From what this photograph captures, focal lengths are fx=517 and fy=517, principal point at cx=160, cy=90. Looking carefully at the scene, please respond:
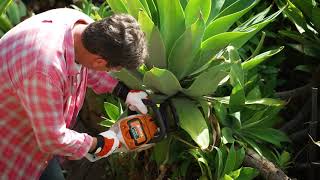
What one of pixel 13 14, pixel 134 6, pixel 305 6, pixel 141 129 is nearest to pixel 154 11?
pixel 134 6

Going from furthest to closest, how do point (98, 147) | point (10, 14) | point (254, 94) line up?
1. point (10, 14)
2. point (254, 94)
3. point (98, 147)

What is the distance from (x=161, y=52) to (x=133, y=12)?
0.23 m

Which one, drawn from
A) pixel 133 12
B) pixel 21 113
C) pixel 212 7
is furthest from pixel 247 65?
pixel 21 113

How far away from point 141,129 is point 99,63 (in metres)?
0.37

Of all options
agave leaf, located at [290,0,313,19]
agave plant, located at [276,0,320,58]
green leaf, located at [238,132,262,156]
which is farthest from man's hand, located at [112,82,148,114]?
agave leaf, located at [290,0,313,19]

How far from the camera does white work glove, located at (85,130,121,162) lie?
206 cm

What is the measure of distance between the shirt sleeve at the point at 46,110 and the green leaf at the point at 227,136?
806 millimetres

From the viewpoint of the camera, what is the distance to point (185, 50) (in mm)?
2301

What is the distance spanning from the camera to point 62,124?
1862mm

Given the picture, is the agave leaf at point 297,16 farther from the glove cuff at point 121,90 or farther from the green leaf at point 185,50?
the glove cuff at point 121,90

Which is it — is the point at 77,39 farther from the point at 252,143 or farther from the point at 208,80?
the point at 252,143

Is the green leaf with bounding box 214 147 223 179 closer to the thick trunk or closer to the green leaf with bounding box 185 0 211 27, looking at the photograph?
the thick trunk

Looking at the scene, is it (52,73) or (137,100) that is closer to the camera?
(52,73)

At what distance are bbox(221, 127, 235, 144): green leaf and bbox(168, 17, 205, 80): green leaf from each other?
1.13ft
